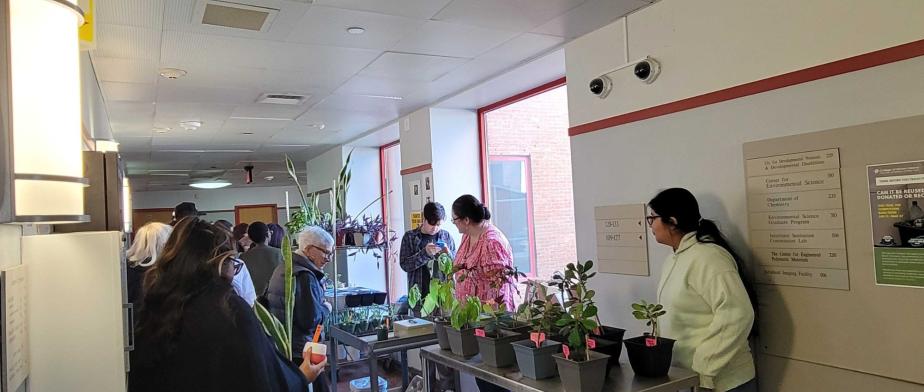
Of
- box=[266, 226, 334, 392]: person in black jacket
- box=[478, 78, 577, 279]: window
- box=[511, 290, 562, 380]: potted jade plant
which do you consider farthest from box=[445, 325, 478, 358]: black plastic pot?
box=[478, 78, 577, 279]: window

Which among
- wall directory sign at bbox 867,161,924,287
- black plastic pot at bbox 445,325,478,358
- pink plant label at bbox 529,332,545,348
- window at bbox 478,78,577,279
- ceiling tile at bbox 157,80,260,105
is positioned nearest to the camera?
wall directory sign at bbox 867,161,924,287

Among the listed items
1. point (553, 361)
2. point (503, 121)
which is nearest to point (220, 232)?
point (553, 361)

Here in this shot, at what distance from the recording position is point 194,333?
1705 millimetres

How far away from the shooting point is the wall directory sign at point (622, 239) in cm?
311

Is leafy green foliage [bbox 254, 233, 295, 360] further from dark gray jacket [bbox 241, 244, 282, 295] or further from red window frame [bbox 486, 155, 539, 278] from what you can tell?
red window frame [bbox 486, 155, 539, 278]

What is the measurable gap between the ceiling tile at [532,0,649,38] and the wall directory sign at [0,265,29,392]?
263 centimetres

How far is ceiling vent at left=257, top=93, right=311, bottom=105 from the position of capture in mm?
4940

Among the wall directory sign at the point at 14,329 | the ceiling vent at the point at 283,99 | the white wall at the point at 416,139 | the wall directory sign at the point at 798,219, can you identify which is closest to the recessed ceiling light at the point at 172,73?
the ceiling vent at the point at 283,99

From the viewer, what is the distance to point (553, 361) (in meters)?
2.31

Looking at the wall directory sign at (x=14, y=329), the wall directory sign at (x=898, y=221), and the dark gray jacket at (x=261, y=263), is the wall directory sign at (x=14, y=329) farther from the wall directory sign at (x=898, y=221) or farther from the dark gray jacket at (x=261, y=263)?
the dark gray jacket at (x=261, y=263)

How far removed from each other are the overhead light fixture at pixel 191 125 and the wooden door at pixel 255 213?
898cm

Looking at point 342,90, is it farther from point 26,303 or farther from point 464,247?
point 26,303

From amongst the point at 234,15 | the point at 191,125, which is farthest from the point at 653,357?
the point at 191,125

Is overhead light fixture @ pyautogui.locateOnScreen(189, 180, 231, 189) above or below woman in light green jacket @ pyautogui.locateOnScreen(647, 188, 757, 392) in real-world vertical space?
above
